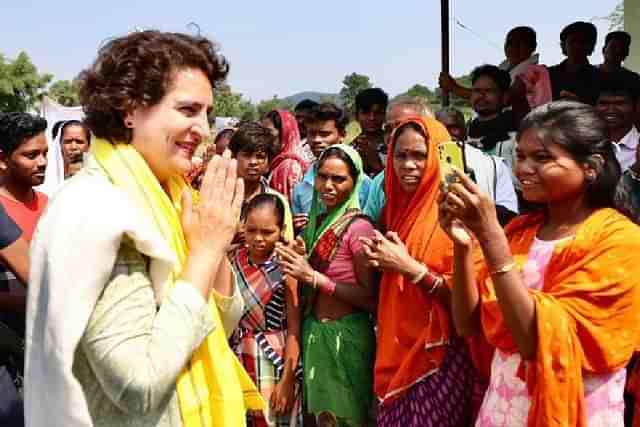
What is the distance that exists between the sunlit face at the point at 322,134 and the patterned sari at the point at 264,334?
175cm

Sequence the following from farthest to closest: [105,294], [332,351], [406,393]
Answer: [332,351] < [406,393] < [105,294]

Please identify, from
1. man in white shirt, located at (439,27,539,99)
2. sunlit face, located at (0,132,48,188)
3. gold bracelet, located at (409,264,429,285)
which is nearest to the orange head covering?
gold bracelet, located at (409,264,429,285)

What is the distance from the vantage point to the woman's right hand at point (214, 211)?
62.3 inches

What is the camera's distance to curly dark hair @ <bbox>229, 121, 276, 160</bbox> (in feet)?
14.1

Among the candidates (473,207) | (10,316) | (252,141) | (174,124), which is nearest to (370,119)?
(252,141)

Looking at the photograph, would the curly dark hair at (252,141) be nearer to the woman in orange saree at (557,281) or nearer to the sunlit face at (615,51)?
the woman in orange saree at (557,281)

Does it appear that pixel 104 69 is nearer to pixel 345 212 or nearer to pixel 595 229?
pixel 595 229

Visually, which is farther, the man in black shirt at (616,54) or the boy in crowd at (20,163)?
the man in black shirt at (616,54)

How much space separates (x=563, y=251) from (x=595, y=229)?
11cm

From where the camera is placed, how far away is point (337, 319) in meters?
3.26

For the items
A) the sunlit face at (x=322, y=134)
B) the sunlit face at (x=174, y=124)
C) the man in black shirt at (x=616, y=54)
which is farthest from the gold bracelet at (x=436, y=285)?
the man in black shirt at (x=616, y=54)

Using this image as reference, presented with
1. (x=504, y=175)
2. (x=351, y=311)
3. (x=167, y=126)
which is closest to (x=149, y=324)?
(x=167, y=126)

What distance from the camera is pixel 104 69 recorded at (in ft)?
5.27

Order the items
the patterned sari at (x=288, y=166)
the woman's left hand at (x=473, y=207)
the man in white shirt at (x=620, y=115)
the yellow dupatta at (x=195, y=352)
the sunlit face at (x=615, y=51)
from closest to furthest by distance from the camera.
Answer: the yellow dupatta at (x=195, y=352) → the woman's left hand at (x=473, y=207) → the man in white shirt at (x=620, y=115) → the patterned sari at (x=288, y=166) → the sunlit face at (x=615, y=51)
